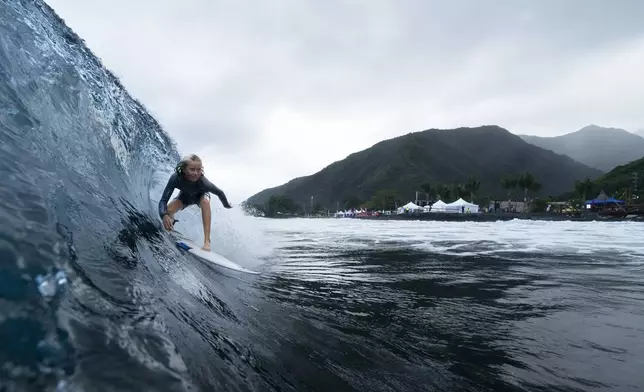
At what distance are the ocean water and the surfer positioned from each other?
0.57m

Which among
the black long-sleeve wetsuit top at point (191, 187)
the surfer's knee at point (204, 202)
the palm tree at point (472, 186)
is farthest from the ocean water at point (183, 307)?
the palm tree at point (472, 186)

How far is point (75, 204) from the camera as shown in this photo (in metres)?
2.96

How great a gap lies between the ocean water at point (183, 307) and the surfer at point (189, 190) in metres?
0.57

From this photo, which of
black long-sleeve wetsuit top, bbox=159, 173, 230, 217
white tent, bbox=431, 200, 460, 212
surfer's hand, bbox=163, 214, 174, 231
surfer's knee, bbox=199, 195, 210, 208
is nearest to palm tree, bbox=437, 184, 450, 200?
white tent, bbox=431, 200, 460, 212

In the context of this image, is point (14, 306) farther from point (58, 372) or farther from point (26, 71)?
point (26, 71)

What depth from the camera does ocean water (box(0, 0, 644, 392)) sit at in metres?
1.61

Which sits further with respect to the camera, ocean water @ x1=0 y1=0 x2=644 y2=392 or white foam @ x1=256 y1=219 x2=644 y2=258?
white foam @ x1=256 y1=219 x2=644 y2=258

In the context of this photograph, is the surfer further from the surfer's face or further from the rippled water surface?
the rippled water surface

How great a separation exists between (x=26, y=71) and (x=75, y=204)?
208 centimetres

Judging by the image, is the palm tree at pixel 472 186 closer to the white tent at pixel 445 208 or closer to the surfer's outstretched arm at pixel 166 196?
the white tent at pixel 445 208

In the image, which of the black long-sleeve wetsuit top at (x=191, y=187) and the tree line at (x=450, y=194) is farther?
the tree line at (x=450, y=194)

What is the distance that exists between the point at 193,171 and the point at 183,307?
3.60 meters

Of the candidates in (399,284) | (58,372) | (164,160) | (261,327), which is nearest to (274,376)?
(261,327)

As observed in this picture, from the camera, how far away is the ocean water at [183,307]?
1.61 m
